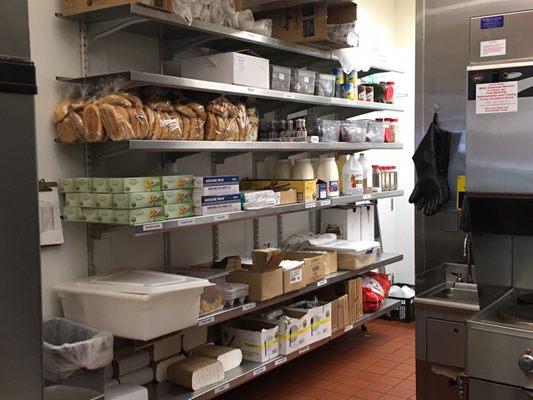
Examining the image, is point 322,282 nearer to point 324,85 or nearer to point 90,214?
point 324,85

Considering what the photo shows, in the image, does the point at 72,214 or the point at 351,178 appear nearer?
the point at 72,214

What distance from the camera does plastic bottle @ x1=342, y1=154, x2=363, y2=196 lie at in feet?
15.3

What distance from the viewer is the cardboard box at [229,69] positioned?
342cm

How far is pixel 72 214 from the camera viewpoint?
3035 mm

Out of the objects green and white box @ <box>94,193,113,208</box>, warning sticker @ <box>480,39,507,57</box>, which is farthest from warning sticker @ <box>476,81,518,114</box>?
green and white box @ <box>94,193,113,208</box>

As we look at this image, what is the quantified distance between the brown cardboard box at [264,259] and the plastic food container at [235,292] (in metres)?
0.17

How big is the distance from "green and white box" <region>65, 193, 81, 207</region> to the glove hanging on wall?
1.69 metres

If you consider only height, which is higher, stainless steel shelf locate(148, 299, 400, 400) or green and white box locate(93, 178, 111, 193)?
green and white box locate(93, 178, 111, 193)

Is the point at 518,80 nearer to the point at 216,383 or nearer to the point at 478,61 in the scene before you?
the point at 478,61

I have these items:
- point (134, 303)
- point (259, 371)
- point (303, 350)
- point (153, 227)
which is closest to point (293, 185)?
point (303, 350)

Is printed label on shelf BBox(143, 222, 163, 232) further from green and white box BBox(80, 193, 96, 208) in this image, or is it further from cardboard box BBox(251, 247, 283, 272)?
cardboard box BBox(251, 247, 283, 272)

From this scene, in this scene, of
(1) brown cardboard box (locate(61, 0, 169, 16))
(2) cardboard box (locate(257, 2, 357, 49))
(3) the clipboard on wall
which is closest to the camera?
(1) brown cardboard box (locate(61, 0, 169, 16))

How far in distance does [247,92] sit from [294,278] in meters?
1.32

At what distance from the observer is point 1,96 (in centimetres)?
102
